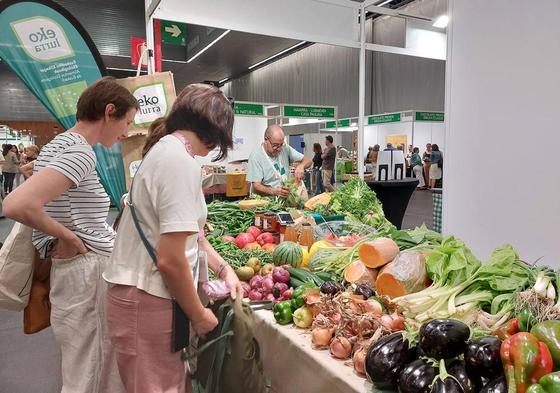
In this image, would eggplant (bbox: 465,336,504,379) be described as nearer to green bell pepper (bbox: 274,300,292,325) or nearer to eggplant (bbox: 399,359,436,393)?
eggplant (bbox: 399,359,436,393)

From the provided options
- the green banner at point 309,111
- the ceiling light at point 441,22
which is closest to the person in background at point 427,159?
the green banner at point 309,111

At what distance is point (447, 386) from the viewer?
3.28ft

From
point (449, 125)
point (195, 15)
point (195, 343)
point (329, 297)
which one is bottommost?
point (195, 343)

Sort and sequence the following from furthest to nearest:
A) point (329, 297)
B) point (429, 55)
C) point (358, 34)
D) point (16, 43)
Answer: point (429, 55) → point (358, 34) → point (16, 43) → point (329, 297)

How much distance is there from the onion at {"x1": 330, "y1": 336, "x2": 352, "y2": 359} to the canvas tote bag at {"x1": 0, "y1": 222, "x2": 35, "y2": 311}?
1.46 metres

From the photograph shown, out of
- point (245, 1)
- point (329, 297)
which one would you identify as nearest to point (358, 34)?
point (245, 1)

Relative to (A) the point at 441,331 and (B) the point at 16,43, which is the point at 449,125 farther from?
(B) the point at 16,43

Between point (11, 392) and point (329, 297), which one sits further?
point (11, 392)

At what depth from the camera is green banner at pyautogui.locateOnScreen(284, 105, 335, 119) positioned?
1160 cm

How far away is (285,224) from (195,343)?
37.1 inches

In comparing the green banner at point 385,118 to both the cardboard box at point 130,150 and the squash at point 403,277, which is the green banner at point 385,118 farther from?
the squash at point 403,277

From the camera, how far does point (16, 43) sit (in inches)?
124

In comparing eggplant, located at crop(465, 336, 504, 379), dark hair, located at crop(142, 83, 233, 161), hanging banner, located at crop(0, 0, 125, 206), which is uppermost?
hanging banner, located at crop(0, 0, 125, 206)

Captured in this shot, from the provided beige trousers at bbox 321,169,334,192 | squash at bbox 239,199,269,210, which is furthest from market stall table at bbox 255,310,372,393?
beige trousers at bbox 321,169,334,192
